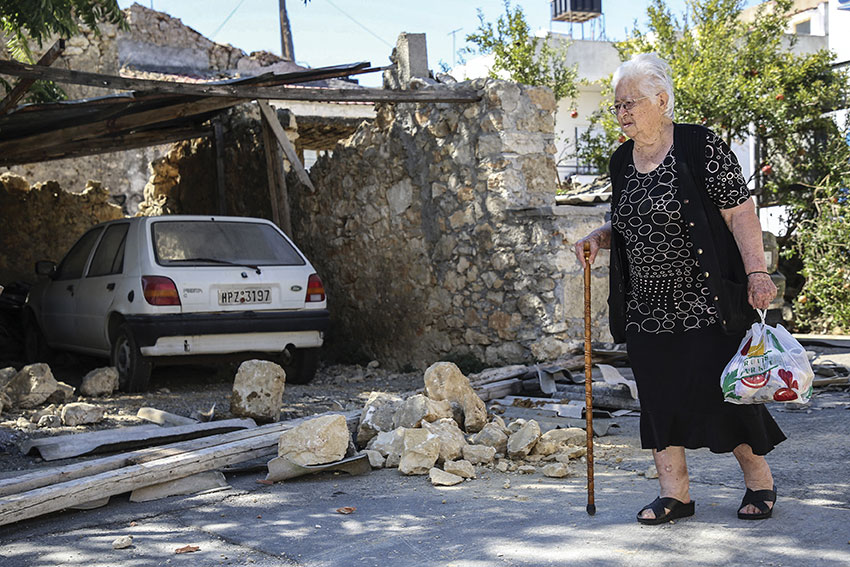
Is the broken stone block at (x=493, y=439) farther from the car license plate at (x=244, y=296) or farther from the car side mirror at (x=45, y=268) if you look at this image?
the car side mirror at (x=45, y=268)

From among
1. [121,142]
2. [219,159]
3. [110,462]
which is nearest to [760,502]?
[110,462]

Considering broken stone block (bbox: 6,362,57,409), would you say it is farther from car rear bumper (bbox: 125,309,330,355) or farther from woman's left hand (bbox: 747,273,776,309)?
woman's left hand (bbox: 747,273,776,309)

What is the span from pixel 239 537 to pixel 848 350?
7.18 metres

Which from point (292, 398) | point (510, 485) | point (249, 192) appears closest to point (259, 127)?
point (249, 192)

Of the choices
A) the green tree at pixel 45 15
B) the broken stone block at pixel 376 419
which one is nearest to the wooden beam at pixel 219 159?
the green tree at pixel 45 15

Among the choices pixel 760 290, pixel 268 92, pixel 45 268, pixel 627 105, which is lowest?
pixel 760 290

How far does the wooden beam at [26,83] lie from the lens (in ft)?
24.5

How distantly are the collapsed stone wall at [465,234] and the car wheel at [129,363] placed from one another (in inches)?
97.1

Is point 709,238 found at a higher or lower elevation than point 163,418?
higher

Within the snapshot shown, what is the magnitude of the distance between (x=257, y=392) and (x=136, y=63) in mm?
22505

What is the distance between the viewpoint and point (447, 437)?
4.75m

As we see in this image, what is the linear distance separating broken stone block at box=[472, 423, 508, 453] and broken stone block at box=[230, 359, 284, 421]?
161 cm

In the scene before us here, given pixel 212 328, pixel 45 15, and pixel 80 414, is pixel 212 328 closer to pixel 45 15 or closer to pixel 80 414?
pixel 80 414

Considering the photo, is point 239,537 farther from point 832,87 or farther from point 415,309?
point 832,87
